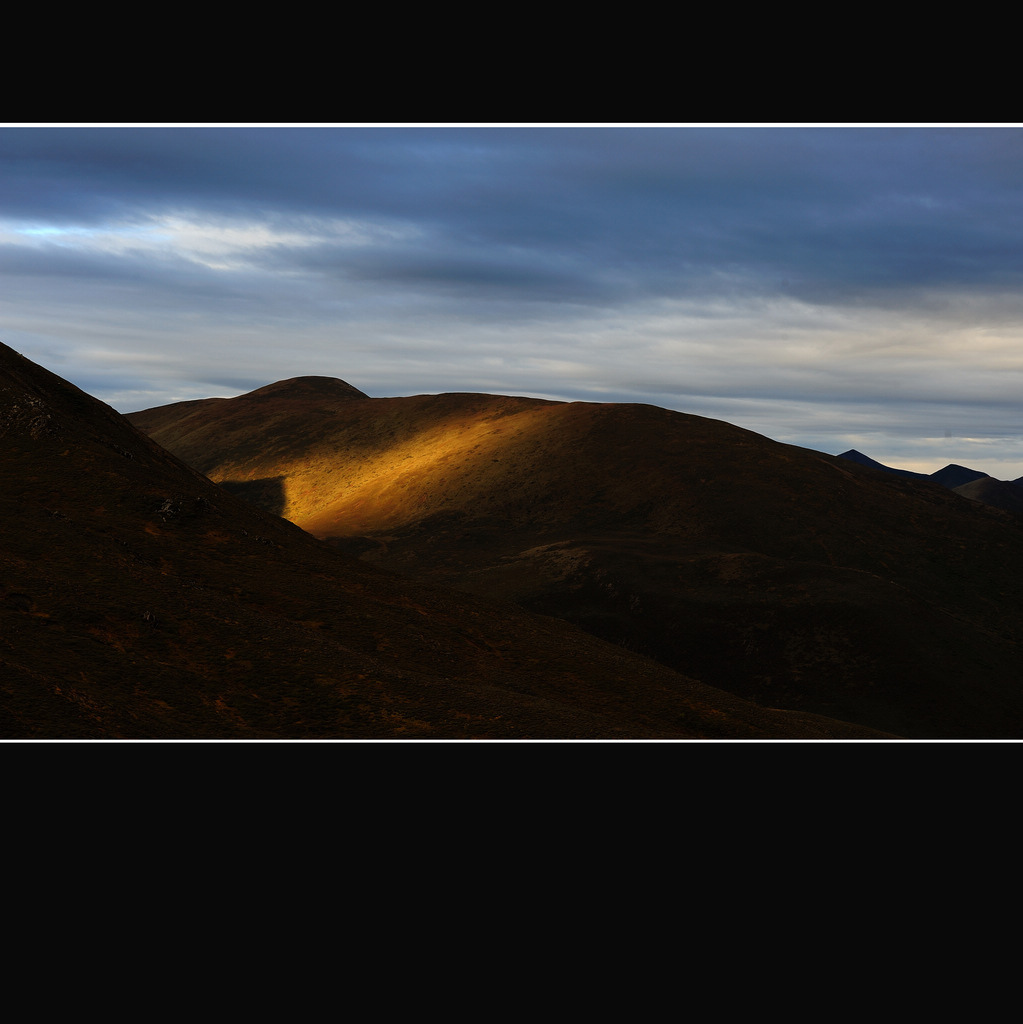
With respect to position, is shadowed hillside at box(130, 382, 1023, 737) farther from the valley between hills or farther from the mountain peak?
the mountain peak

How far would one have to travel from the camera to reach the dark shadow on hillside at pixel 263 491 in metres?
109

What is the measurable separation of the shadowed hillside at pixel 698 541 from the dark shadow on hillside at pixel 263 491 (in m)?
1.63

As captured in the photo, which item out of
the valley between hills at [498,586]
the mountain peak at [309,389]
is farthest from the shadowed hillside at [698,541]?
the mountain peak at [309,389]

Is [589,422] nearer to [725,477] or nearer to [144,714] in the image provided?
[725,477]

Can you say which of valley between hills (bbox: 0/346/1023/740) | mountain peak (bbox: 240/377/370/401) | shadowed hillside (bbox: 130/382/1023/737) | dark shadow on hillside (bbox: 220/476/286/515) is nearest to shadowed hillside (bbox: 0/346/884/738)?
valley between hills (bbox: 0/346/1023/740)

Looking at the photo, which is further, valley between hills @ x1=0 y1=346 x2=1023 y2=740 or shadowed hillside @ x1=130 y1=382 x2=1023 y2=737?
shadowed hillside @ x1=130 y1=382 x2=1023 y2=737

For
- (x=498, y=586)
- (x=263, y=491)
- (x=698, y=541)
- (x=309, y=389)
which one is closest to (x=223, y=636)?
(x=498, y=586)

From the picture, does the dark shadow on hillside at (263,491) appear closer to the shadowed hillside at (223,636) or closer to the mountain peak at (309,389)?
the mountain peak at (309,389)

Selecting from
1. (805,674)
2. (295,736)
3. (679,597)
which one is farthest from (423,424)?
(295,736)

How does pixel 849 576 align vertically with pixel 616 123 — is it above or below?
below

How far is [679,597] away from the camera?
58.2 metres

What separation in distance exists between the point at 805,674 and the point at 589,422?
193 ft

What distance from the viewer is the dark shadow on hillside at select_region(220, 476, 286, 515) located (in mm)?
109250

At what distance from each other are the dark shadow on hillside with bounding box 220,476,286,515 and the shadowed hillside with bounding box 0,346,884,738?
74.6m
